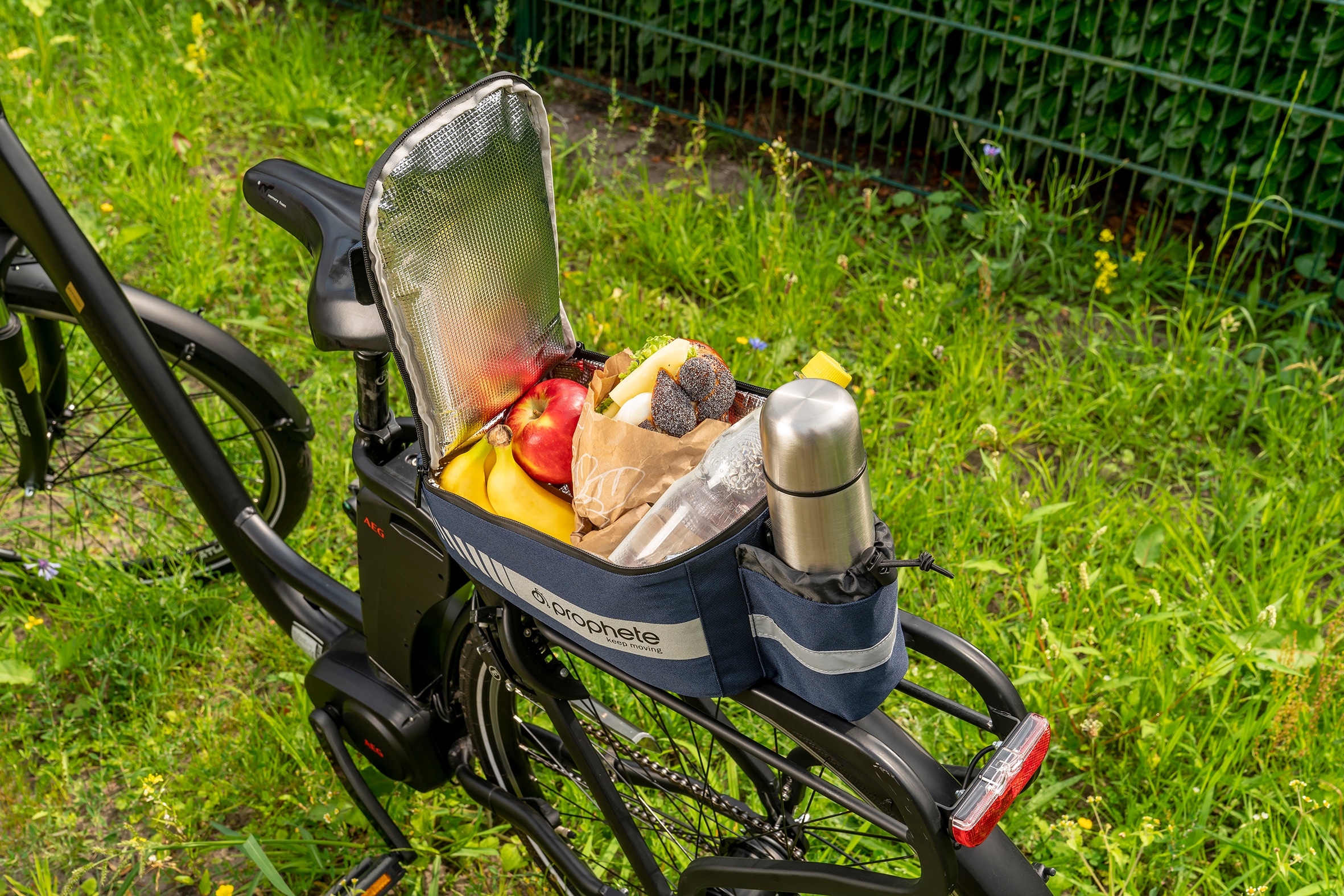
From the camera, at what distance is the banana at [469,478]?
1.33 meters

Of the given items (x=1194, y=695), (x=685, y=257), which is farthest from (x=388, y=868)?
(x=685, y=257)

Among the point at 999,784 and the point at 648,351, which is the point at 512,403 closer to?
the point at 648,351

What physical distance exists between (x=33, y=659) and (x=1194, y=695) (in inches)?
99.6

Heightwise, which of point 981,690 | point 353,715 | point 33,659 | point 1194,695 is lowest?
point 33,659

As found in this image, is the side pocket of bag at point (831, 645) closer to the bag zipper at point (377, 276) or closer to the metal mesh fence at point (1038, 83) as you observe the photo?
the bag zipper at point (377, 276)

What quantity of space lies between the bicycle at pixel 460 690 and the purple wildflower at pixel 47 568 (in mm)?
219

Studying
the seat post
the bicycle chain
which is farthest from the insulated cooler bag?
the bicycle chain

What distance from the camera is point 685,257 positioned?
11.2 feet

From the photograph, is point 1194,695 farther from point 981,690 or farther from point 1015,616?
point 981,690

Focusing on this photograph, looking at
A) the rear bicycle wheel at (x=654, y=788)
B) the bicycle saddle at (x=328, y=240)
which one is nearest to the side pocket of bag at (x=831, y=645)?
the rear bicycle wheel at (x=654, y=788)

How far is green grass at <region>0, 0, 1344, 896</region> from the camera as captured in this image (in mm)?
2037

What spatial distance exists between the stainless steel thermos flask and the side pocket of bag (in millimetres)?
45

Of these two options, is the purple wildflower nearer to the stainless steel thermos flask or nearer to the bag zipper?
the bag zipper

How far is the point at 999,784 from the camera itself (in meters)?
1.06
